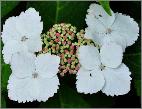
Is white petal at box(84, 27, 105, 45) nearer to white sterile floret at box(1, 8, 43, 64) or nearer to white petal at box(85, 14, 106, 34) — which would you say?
white petal at box(85, 14, 106, 34)

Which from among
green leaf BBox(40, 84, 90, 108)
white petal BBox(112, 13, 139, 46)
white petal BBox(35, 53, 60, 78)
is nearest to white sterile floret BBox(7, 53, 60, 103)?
white petal BBox(35, 53, 60, 78)

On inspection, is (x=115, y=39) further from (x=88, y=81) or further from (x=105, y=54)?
(x=88, y=81)

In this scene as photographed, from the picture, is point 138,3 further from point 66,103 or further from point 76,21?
point 66,103

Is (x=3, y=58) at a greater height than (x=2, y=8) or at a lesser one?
lesser

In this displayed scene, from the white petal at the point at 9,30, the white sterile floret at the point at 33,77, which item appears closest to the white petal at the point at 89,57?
the white sterile floret at the point at 33,77

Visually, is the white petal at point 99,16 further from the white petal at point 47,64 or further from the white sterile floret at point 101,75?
the white petal at point 47,64

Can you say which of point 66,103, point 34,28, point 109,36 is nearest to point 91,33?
point 109,36

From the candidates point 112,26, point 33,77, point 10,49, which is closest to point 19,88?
point 33,77
